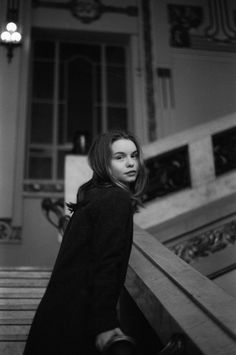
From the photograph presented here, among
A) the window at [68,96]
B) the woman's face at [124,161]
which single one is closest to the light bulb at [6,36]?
the window at [68,96]

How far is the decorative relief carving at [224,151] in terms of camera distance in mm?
4000

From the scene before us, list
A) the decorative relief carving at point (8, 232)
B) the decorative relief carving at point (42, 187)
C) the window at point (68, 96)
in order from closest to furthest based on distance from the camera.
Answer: the decorative relief carving at point (8, 232), the decorative relief carving at point (42, 187), the window at point (68, 96)

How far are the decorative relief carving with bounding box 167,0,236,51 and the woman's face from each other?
225 inches

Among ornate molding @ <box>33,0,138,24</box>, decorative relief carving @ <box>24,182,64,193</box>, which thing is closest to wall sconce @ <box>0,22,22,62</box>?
ornate molding @ <box>33,0,138,24</box>

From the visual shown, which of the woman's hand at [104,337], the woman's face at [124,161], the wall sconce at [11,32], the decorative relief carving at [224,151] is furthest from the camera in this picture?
the wall sconce at [11,32]

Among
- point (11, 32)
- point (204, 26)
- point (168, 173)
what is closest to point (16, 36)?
point (11, 32)

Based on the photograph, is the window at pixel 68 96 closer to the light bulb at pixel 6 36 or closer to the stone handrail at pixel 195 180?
the light bulb at pixel 6 36

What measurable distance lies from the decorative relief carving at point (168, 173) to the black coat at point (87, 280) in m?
2.27

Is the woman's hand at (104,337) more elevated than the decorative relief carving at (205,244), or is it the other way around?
the decorative relief carving at (205,244)

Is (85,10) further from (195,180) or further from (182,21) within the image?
(195,180)

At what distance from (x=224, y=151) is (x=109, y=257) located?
110 inches

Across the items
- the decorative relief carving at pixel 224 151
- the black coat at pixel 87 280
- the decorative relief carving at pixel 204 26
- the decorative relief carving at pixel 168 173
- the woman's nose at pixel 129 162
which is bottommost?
the black coat at pixel 87 280

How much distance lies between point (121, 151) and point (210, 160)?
7.83ft

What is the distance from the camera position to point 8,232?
585 cm
